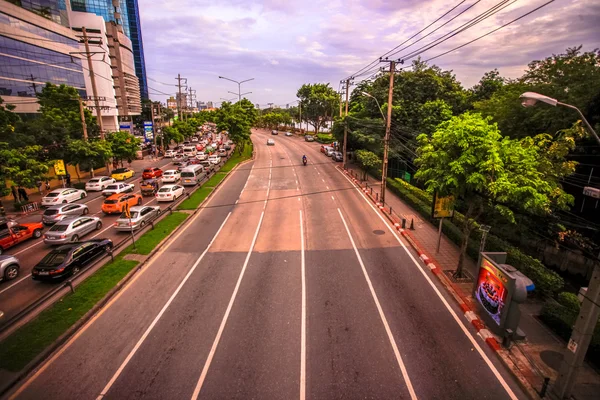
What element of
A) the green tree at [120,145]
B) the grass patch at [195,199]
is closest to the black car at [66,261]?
the grass patch at [195,199]

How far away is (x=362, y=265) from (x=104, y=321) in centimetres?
1189

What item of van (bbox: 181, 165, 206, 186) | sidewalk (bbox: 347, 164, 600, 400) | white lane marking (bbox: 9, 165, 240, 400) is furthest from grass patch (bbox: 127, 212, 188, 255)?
sidewalk (bbox: 347, 164, 600, 400)

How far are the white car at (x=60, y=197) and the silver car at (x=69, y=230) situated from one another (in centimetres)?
978

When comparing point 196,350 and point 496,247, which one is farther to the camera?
point 496,247

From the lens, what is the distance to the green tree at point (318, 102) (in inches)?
3465

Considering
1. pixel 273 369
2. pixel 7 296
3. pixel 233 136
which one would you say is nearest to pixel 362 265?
pixel 273 369

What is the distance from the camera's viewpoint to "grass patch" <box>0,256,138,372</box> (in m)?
10.0

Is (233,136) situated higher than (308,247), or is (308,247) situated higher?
(233,136)

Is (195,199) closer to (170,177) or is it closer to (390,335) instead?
(170,177)

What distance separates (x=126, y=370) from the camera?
9586 millimetres

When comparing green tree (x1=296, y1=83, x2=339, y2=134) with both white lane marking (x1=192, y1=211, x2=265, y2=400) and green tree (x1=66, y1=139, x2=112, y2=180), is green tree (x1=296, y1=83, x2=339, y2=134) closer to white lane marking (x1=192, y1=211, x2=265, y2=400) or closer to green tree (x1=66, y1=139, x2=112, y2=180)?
green tree (x1=66, y1=139, x2=112, y2=180)

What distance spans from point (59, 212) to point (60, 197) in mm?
5945

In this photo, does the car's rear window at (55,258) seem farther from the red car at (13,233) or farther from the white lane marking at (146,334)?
the red car at (13,233)

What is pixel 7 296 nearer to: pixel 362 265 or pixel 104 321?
pixel 104 321
